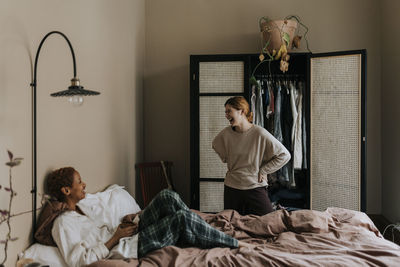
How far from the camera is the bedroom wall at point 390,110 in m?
3.78

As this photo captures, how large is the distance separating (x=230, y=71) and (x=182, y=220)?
217cm

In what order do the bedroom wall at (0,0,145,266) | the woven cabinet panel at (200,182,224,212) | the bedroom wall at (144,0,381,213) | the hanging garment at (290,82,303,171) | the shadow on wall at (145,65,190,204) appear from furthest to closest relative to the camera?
the shadow on wall at (145,65,190,204) < the bedroom wall at (144,0,381,213) < the woven cabinet panel at (200,182,224,212) < the hanging garment at (290,82,303,171) < the bedroom wall at (0,0,145,266)

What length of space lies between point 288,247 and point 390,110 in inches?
101

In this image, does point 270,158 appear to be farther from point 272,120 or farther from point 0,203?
point 0,203

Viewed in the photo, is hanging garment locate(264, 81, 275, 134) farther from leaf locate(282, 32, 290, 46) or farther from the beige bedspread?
the beige bedspread

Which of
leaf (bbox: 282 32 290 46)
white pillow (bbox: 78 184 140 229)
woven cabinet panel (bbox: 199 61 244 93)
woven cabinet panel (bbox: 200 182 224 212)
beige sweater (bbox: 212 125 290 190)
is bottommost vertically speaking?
woven cabinet panel (bbox: 200 182 224 212)

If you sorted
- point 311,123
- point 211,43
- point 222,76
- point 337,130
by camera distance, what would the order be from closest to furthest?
point 337,130
point 311,123
point 222,76
point 211,43

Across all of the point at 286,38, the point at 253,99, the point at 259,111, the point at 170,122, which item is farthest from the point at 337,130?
the point at 170,122

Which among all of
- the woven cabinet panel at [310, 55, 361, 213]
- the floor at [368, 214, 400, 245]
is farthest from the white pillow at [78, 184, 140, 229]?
the floor at [368, 214, 400, 245]

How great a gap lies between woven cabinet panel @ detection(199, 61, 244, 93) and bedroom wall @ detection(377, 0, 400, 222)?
156 cm

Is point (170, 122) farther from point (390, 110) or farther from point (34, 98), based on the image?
point (34, 98)

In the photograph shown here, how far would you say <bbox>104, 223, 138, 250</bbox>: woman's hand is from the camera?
2.20 meters

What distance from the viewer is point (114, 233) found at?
2320 mm

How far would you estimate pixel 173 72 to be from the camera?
15.2 ft
